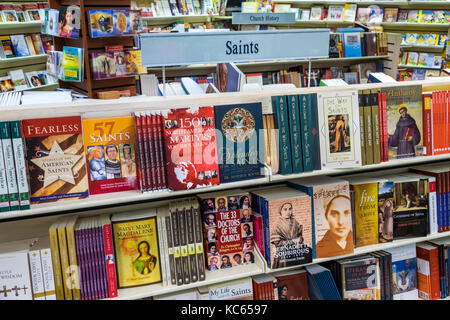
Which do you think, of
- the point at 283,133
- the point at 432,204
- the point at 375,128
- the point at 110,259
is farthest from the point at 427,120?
the point at 110,259

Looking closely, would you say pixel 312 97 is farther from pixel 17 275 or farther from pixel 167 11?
pixel 167 11

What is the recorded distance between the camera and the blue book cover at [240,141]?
78.8 inches

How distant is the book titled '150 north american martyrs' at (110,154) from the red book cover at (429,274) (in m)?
1.66

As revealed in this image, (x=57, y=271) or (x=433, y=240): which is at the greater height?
(x=57, y=271)

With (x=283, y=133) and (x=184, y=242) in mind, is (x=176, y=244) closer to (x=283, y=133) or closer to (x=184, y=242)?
(x=184, y=242)

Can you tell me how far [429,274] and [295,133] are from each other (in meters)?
1.17

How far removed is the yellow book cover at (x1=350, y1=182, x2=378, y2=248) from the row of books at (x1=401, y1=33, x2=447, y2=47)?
18.5 ft

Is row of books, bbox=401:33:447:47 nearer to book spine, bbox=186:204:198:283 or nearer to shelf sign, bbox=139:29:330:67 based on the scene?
shelf sign, bbox=139:29:330:67

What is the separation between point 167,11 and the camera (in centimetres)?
634

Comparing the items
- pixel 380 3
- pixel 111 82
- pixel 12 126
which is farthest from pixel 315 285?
pixel 380 3

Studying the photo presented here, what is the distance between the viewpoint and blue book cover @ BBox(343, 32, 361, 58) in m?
5.60

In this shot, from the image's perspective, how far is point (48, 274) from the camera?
1.82m
